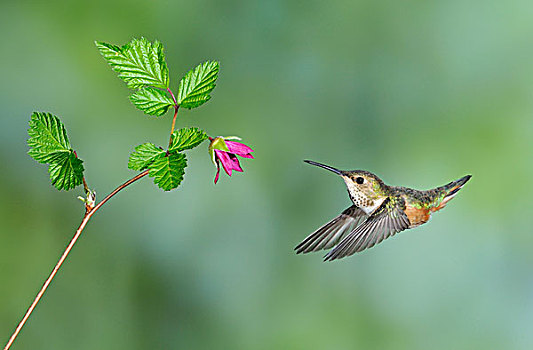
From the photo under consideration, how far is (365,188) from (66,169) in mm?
504

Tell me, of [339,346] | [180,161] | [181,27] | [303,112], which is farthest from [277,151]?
[180,161]

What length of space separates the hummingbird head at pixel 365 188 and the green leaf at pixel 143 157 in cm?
35

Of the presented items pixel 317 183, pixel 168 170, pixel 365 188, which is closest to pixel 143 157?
pixel 168 170

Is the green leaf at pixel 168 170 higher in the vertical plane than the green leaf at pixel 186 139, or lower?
lower

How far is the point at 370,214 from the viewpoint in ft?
3.42

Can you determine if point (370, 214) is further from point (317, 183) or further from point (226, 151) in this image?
point (317, 183)

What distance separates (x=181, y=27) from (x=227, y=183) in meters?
0.55

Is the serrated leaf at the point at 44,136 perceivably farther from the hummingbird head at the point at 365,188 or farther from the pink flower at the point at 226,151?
the hummingbird head at the point at 365,188

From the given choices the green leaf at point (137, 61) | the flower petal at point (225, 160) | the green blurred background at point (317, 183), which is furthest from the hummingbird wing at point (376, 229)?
the green blurred background at point (317, 183)

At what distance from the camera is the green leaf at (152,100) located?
2.38 ft

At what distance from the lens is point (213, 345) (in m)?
1.99

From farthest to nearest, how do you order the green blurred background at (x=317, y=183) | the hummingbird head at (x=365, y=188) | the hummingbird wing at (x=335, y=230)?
the green blurred background at (x=317, y=183) < the hummingbird wing at (x=335, y=230) < the hummingbird head at (x=365, y=188)

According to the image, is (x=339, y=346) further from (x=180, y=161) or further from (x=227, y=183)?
(x=180, y=161)

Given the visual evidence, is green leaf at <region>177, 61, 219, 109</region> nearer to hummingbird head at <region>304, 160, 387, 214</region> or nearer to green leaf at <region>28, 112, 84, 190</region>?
green leaf at <region>28, 112, 84, 190</region>
